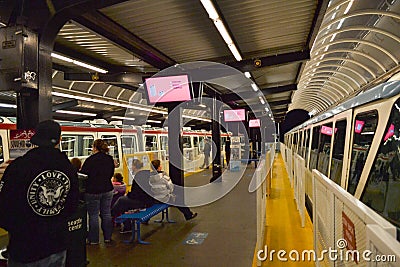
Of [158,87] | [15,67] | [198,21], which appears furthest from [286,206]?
[15,67]

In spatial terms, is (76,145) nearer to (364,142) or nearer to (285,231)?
(285,231)

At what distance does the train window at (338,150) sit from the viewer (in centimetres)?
366

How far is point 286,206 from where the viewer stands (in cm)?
599

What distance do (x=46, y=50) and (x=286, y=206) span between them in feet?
16.1

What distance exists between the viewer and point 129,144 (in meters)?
10.2

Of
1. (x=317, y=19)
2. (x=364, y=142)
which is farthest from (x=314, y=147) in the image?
(x=364, y=142)

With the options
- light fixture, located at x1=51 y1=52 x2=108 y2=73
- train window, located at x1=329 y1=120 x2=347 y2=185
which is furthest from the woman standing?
train window, located at x1=329 y1=120 x2=347 y2=185

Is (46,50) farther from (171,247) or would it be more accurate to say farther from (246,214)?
(246,214)

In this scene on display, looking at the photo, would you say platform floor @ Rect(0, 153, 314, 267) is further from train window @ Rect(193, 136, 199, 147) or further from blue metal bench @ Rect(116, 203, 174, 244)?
train window @ Rect(193, 136, 199, 147)

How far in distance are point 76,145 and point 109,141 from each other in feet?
4.86

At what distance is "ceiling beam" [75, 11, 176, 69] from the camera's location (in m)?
4.10

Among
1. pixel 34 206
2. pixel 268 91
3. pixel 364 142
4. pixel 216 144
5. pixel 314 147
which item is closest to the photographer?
A: pixel 34 206

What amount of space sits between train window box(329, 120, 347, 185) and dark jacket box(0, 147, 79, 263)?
9.89 ft

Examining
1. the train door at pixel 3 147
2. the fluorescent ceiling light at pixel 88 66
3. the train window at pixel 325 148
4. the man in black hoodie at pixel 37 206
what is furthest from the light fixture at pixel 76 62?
the train window at pixel 325 148
